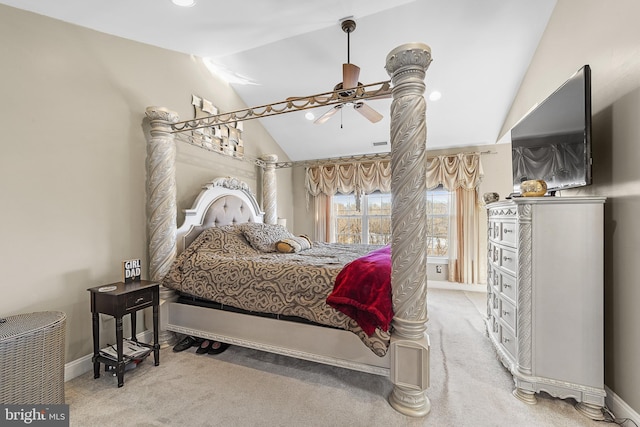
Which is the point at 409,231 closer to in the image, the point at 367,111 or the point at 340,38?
the point at 367,111

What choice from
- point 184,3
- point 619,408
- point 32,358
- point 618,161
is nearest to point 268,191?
point 184,3

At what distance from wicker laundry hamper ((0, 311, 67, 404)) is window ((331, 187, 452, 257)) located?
4192 millimetres

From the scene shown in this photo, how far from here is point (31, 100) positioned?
184 cm

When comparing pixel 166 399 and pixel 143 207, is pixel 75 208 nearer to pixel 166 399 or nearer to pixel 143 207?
pixel 143 207

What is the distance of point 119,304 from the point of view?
6.27 ft

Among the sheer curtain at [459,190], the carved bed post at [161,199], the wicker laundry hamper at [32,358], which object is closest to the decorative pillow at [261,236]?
the carved bed post at [161,199]

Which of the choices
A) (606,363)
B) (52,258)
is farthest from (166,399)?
(606,363)

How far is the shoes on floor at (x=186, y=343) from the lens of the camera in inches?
95.5

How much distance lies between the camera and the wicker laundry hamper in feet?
4.65

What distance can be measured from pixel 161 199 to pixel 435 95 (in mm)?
3437

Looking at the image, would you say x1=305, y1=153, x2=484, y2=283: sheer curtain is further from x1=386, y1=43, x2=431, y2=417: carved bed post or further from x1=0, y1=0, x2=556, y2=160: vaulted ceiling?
x1=386, y1=43, x2=431, y2=417: carved bed post

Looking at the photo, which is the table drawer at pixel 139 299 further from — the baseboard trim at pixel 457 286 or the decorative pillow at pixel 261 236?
the baseboard trim at pixel 457 286

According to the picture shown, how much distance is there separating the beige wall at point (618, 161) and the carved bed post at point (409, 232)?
116cm

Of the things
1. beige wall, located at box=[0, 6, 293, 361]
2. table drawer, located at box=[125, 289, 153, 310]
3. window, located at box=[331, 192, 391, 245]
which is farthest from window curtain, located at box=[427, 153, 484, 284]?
table drawer, located at box=[125, 289, 153, 310]
